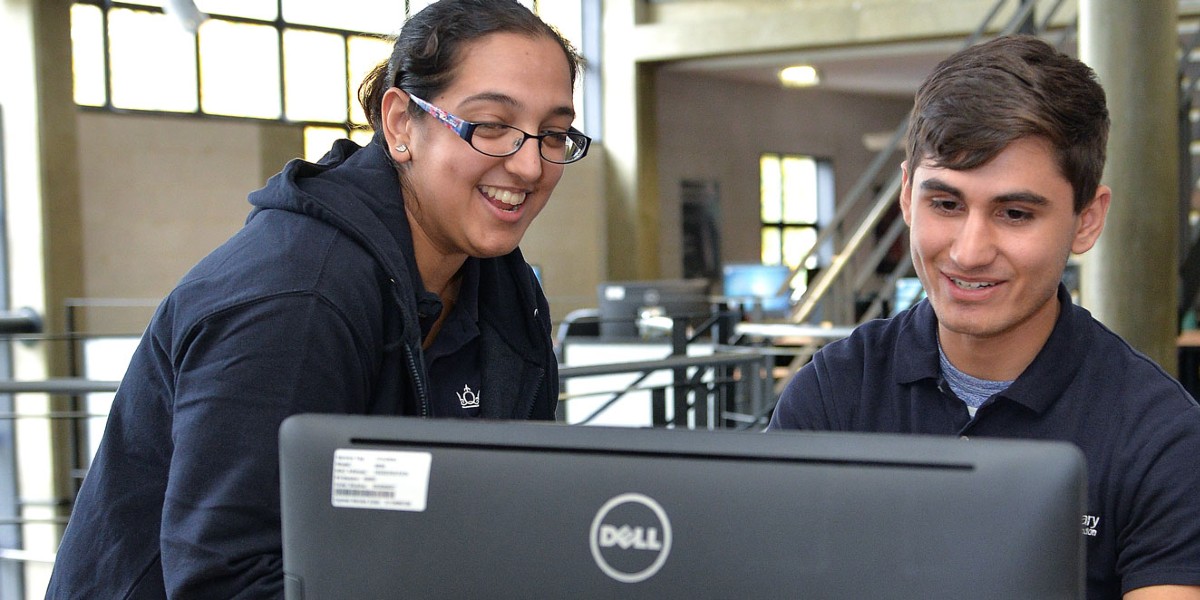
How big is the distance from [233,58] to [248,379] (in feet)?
30.0

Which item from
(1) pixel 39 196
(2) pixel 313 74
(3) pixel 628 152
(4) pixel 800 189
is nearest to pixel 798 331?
(1) pixel 39 196

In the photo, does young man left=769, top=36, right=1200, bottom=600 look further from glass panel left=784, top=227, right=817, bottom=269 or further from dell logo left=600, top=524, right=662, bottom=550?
glass panel left=784, top=227, right=817, bottom=269

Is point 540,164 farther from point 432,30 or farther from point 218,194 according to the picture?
point 218,194

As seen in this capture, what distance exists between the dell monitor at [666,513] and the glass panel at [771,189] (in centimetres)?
1345

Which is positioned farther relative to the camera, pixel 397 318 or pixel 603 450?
pixel 397 318

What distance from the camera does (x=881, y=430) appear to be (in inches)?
48.9

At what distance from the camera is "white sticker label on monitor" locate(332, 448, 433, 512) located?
2.29ft

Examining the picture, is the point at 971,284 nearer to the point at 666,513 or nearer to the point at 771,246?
Answer: the point at 666,513

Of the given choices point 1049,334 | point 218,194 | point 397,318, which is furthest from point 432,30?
point 218,194

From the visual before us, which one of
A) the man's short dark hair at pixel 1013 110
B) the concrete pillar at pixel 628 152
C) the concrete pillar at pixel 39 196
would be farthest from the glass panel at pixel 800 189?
the man's short dark hair at pixel 1013 110

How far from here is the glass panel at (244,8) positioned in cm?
927

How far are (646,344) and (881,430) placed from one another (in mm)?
5127

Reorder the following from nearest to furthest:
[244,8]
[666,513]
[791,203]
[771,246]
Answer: [666,513] → [244,8] → [771,246] → [791,203]

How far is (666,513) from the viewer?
25.8 inches
